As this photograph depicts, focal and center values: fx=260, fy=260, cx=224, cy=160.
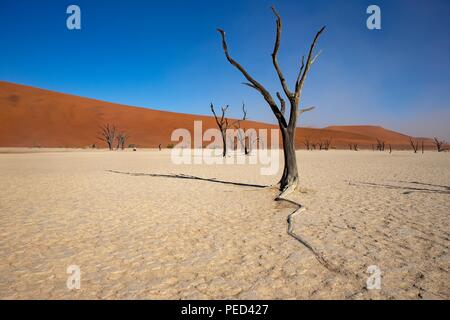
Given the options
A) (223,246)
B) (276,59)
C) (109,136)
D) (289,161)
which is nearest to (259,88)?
(276,59)

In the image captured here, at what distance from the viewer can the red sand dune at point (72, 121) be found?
202ft

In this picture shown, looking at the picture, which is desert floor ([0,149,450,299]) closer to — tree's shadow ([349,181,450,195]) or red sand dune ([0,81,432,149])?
tree's shadow ([349,181,450,195])

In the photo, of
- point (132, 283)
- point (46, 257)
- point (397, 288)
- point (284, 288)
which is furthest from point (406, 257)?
point (46, 257)

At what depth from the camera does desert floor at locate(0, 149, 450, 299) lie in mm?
3041

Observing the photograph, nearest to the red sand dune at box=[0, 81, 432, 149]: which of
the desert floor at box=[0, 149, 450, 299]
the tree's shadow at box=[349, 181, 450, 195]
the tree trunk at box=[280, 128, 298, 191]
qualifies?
the tree trunk at box=[280, 128, 298, 191]

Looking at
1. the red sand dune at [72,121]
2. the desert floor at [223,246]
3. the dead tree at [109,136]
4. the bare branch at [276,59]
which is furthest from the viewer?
the red sand dune at [72,121]

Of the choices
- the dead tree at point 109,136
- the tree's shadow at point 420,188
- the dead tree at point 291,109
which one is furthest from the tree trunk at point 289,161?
the dead tree at point 109,136

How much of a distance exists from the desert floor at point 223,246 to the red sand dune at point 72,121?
200 feet

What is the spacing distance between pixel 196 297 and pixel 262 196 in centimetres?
570

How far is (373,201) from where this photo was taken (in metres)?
7.47

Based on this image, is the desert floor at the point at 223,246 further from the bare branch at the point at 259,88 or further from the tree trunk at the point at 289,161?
the bare branch at the point at 259,88

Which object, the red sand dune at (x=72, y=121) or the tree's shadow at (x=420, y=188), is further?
the red sand dune at (x=72, y=121)

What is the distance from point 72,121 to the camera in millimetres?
73938
